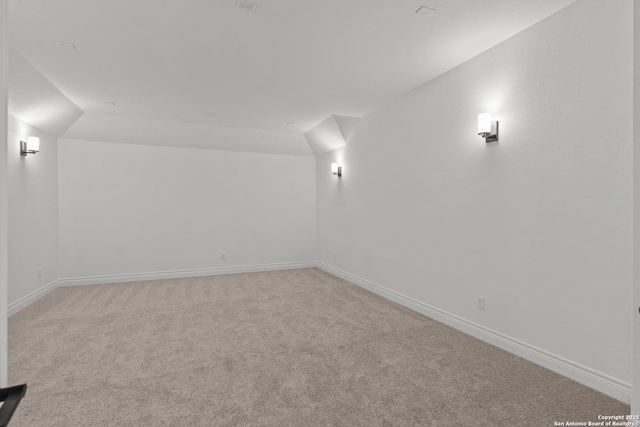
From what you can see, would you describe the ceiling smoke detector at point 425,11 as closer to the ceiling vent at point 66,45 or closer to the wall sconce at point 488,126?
the wall sconce at point 488,126

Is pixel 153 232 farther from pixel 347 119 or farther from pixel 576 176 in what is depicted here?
pixel 576 176

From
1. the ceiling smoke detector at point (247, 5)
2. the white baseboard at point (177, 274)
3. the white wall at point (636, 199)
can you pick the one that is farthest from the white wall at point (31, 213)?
the white wall at point (636, 199)

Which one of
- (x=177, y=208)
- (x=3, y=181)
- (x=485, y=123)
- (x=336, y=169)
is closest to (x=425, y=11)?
(x=485, y=123)

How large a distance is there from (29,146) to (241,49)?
3.11 meters

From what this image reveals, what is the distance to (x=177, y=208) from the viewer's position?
5625 mm

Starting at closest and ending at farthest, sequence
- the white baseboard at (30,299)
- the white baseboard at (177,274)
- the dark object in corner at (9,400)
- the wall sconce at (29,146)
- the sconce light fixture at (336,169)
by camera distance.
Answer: the dark object in corner at (9,400) → the white baseboard at (30,299) → the wall sconce at (29,146) → the white baseboard at (177,274) → the sconce light fixture at (336,169)

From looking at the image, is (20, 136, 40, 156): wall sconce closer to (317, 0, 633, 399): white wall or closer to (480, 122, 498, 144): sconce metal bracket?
(317, 0, 633, 399): white wall

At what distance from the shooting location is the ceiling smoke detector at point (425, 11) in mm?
2229

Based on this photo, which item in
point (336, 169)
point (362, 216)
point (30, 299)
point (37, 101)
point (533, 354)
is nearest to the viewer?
point (533, 354)

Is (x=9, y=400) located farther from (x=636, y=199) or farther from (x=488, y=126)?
(x=488, y=126)

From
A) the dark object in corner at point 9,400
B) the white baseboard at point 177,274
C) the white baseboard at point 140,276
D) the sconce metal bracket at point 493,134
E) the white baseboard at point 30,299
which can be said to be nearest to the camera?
the dark object in corner at point 9,400

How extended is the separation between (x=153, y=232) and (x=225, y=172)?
163 cm

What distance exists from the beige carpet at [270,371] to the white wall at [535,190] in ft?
1.33

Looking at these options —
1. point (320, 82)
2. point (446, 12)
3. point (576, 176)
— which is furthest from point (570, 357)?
point (320, 82)
